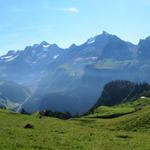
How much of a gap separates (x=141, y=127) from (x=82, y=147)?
3067 cm

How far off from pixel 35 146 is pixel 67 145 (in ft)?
15.6

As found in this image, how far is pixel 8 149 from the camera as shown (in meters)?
22.6

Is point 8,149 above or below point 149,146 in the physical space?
above

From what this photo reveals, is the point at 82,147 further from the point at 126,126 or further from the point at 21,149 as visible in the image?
the point at 126,126

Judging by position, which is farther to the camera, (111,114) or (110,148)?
(111,114)

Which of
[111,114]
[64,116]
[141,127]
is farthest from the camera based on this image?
[64,116]

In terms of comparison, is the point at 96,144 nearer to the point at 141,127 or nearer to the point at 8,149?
the point at 8,149

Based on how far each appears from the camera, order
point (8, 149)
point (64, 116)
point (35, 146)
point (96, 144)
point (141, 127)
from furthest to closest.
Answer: point (64, 116) → point (141, 127) → point (96, 144) → point (35, 146) → point (8, 149)

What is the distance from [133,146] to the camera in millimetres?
31516

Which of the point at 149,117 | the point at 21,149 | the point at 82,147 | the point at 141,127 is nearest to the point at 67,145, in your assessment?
the point at 82,147

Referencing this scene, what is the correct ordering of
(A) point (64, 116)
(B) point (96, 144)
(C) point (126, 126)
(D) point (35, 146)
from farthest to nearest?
(A) point (64, 116)
(C) point (126, 126)
(B) point (96, 144)
(D) point (35, 146)

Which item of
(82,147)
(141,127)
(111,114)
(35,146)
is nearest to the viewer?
(35,146)

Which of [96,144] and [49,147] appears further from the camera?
[96,144]

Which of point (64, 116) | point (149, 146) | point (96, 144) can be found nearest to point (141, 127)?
point (149, 146)
